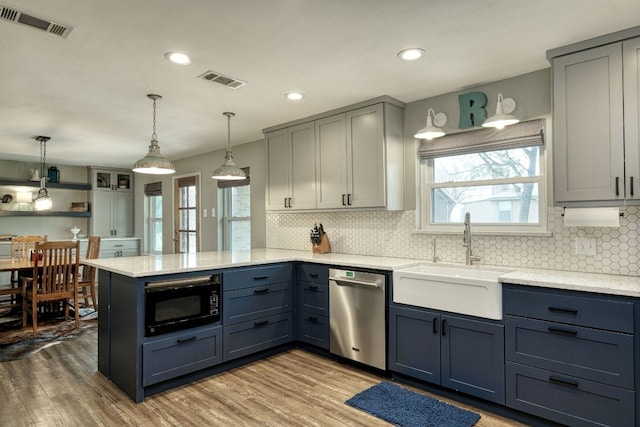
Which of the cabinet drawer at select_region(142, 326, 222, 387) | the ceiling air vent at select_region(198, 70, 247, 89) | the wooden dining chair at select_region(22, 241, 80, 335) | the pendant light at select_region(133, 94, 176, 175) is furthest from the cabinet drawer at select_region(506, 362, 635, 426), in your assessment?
the wooden dining chair at select_region(22, 241, 80, 335)

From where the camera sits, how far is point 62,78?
118 inches

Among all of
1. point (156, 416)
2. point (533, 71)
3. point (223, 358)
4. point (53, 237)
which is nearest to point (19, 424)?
point (156, 416)

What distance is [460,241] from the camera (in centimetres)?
339

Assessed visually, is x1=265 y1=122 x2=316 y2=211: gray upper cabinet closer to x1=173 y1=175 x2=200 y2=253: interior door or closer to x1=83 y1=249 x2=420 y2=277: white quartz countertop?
x1=83 y1=249 x2=420 y2=277: white quartz countertop

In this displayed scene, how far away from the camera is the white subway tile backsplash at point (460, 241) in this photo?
2619mm

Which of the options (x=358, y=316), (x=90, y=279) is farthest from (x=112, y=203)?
(x=358, y=316)

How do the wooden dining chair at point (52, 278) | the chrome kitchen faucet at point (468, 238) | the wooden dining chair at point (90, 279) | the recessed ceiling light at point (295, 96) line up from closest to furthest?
the chrome kitchen faucet at point (468, 238), the recessed ceiling light at point (295, 96), the wooden dining chair at point (52, 278), the wooden dining chair at point (90, 279)

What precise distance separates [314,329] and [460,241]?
5.07 ft

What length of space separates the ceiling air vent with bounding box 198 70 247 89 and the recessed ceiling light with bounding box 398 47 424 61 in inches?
50.2

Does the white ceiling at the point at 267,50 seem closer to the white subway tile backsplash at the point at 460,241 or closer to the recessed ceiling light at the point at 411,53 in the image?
the recessed ceiling light at the point at 411,53

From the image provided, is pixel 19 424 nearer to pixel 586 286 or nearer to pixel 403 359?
pixel 403 359

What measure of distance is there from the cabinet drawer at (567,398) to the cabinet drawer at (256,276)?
2011mm

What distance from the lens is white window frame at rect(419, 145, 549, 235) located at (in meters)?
2.99

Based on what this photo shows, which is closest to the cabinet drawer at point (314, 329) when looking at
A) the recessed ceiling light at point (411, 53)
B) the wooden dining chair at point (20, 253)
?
the recessed ceiling light at point (411, 53)
